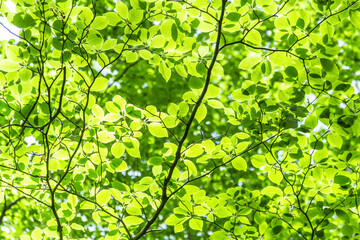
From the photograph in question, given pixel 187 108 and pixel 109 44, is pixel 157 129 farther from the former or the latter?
pixel 109 44

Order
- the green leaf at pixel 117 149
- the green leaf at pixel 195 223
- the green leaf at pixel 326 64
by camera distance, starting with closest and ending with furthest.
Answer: the green leaf at pixel 326 64, the green leaf at pixel 117 149, the green leaf at pixel 195 223

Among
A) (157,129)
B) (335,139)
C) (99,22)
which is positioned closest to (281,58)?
(335,139)

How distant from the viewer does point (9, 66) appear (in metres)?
1.85

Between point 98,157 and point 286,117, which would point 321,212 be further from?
point 98,157

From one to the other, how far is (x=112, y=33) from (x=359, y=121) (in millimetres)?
4872

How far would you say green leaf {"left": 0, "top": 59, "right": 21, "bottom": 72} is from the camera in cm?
182

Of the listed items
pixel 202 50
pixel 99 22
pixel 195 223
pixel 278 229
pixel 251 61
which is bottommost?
pixel 278 229

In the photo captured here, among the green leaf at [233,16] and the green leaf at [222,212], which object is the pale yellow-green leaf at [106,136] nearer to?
the green leaf at [222,212]

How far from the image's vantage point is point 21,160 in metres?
2.11

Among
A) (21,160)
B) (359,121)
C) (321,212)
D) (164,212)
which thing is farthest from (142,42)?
(164,212)

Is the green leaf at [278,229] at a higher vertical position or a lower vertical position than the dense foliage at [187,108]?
lower

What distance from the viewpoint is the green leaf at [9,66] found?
1.82 metres

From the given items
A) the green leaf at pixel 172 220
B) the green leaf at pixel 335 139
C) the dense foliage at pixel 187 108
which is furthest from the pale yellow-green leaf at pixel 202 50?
the green leaf at pixel 172 220

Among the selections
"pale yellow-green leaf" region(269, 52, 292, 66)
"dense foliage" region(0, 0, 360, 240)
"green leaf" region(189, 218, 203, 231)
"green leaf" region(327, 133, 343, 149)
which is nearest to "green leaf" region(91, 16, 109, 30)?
"dense foliage" region(0, 0, 360, 240)
